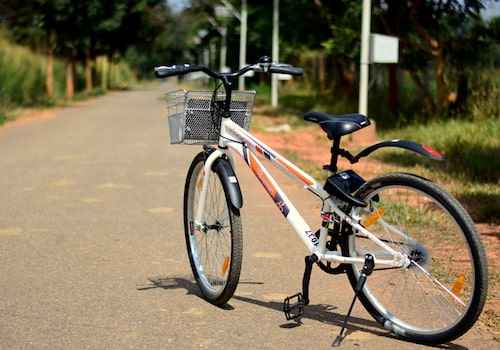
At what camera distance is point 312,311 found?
5.04m

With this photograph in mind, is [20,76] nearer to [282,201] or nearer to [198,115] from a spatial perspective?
[198,115]

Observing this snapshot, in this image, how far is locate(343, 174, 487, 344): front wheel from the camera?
13.2ft

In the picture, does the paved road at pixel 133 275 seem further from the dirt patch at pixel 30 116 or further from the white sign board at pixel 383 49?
the dirt patch at pixel 30 116

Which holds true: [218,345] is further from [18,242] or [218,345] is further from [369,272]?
[18,242]

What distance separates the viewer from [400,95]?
73.2 feet

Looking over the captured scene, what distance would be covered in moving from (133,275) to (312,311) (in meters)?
1.40

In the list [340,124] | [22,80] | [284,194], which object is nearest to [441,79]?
[284,194]

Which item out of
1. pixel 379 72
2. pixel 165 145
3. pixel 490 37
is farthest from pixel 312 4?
pixel 165 145

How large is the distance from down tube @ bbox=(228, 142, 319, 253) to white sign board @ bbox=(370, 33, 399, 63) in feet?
33.9

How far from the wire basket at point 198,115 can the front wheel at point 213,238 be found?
245 millimetres

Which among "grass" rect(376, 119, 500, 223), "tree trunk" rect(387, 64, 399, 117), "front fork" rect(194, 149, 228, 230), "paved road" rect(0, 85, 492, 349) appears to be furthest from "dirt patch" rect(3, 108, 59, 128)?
"front fork" rect(194, 149, 228, 230)

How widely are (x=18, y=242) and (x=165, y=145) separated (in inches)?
323

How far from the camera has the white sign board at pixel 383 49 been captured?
15.0 meters

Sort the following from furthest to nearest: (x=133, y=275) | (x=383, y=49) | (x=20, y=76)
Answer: (x=20, y=76)
(x=383, y=49)
(x=133, y=275)
